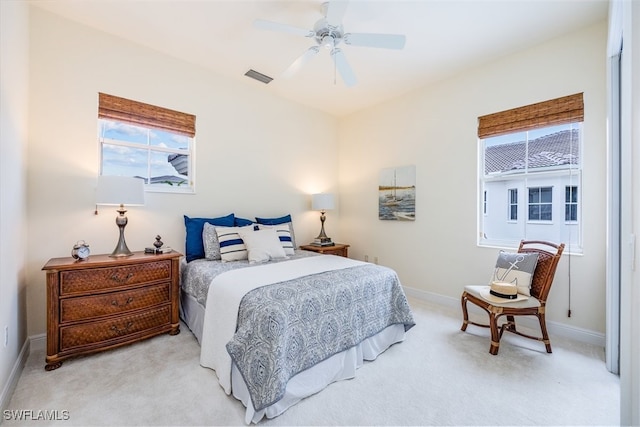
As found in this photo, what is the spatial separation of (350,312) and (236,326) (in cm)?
84

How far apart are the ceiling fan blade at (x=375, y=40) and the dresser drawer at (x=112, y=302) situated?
2693 millimetres

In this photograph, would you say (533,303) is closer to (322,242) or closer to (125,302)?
(322,242)

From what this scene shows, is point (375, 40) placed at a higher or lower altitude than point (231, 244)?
higher

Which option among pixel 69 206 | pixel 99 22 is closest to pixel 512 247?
pixel 69 206

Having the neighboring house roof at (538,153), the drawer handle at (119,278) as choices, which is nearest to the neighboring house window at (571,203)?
the neighboring house roof at (538,153)

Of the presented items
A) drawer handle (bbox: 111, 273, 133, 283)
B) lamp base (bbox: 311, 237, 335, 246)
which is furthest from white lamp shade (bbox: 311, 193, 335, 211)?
drawer handle (bbox: 111, 273, 133, 283)

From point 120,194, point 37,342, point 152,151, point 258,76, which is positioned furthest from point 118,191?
point 258,76

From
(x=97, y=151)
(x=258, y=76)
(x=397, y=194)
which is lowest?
(x=397, y=194)

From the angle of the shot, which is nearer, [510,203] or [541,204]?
[541,204]


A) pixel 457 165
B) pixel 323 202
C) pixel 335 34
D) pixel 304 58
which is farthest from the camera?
pixel 323 202

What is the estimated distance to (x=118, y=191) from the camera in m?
2.38

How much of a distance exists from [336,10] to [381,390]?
2670 mm

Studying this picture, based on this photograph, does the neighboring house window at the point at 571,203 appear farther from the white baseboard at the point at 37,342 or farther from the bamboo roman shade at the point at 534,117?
the white baseboard at the point at 37,342

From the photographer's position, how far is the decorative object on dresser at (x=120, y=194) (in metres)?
2.34
